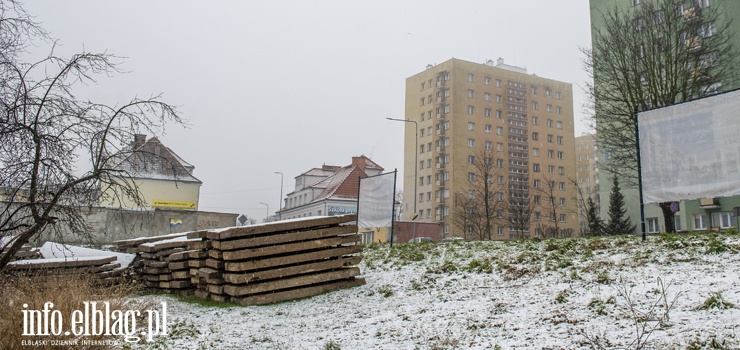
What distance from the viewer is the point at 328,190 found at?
59438 millimetres

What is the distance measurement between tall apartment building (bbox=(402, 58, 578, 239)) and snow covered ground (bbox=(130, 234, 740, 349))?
63304 mm

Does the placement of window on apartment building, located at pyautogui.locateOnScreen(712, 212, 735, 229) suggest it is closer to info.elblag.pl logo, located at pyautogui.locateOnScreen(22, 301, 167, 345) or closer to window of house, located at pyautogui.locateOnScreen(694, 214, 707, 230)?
window of house, located at pyautogui.locateOnScreen(694, 214, 707, 230)

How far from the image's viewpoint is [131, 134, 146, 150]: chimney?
920 cm

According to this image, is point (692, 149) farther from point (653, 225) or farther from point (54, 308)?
point (653, 225)

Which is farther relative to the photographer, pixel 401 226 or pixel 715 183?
pixel 401 226

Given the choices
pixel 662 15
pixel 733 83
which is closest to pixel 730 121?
pixel 662 15

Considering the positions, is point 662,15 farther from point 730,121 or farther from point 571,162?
point 571,162

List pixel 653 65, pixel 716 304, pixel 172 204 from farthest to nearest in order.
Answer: pixel 172 204, pixel 653 65, pixel 716 304

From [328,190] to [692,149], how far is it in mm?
51061

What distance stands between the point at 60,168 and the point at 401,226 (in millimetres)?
36049

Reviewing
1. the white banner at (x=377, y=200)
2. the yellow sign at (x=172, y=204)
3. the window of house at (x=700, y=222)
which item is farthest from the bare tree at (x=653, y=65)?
the yellow sign at (x=172, y=204)

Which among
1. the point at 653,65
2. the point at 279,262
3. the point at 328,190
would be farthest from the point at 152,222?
the point at 653,65

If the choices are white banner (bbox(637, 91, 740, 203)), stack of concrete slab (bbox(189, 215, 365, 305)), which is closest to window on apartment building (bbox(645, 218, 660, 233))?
white banner (bbox(637, 91, 740, 203))

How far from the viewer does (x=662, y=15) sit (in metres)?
24.7
